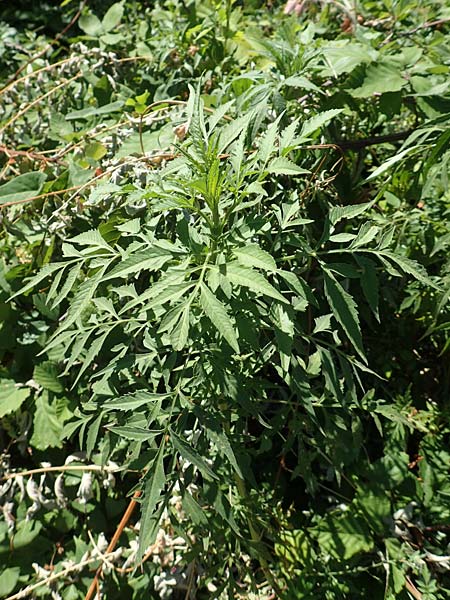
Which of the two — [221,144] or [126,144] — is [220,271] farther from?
[126,144]

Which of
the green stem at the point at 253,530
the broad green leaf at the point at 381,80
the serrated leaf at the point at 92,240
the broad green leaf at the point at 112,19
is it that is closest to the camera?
the serrated leaf at the point at 92,240

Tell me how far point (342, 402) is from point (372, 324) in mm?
592

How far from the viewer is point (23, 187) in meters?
1.70

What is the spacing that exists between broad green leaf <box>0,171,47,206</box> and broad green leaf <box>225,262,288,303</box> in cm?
87

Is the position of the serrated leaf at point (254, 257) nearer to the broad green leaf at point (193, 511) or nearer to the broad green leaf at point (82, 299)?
the broad green leaf at point (82, 299)

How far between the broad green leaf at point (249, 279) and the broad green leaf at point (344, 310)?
215 mm

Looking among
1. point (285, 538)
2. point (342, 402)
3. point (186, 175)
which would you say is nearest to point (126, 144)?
point (186, 175)

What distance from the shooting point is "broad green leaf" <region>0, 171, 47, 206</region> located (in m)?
1.67

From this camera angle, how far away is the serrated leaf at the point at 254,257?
0.98 m

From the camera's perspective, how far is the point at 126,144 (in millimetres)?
1642

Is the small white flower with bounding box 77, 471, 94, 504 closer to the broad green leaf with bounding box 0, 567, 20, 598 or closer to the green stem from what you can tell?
the broad green leaf with bounding box 0, 567, 20, 598

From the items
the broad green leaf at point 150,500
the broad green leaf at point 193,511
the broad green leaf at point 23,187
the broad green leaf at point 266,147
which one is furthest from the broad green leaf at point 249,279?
the broad green leaf at point 23,187

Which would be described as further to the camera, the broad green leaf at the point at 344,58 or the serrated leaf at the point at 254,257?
the broad green leaf at the point at 344,58

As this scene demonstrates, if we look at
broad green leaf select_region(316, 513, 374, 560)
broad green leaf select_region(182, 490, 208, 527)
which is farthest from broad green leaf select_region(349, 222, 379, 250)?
broad green leaf select_region(316, 513, 374, 560)
